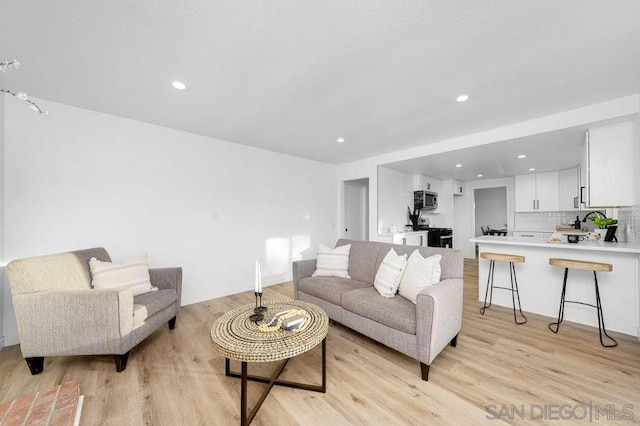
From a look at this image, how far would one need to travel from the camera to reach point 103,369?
6.24 ft

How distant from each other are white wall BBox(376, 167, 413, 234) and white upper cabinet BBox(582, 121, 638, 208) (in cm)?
275

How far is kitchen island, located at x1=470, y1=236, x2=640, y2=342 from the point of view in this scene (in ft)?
7.84

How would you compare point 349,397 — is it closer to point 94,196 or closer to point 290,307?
point 290,307

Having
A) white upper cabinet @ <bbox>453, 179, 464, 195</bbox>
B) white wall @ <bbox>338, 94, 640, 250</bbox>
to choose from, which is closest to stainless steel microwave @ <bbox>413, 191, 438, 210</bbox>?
white upper cabinet @ <bbox>453, 179, 464, 195</bbox>

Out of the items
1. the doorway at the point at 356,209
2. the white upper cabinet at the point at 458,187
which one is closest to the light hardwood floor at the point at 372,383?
the doorway at the point at 356,209

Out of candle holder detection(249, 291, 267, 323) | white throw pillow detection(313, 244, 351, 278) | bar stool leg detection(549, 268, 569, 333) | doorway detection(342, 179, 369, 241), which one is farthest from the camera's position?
doorway detection(342, 179, 369, 241)

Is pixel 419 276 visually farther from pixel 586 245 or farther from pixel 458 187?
pixel 458 187

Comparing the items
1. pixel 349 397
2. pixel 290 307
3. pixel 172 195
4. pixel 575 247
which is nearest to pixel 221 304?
pixel 172 195

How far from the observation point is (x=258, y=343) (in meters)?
1.36

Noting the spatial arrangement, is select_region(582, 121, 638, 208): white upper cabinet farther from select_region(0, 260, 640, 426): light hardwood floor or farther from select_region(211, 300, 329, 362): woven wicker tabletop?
select_region(211, 300, 329, 362): woven wicker tabletop

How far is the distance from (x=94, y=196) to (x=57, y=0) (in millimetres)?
2044

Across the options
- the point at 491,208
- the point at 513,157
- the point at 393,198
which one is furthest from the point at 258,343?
the point at 491,208

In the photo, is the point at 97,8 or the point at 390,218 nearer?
the point at 97,8

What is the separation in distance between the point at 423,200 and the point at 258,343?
5182 millimetres
